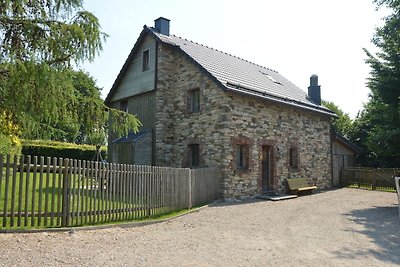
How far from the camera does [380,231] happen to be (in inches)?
340

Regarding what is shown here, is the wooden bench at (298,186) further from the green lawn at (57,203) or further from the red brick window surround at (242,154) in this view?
the green lawn at (57,203)

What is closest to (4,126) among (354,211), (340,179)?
(354,211)

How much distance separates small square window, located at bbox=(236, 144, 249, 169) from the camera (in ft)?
48.3

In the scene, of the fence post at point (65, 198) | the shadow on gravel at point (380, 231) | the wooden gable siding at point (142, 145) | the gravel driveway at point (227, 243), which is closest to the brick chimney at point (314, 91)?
the shadow on gravel at point (380, 231)

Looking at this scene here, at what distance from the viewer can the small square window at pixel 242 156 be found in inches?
580

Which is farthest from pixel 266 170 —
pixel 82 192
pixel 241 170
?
pixel 82 192

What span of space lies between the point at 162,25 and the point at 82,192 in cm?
1204

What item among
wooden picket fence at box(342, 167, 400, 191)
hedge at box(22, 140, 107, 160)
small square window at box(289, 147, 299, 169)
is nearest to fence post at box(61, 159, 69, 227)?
small square window at box(289, 147, 299, 169)

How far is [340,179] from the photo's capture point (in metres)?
21.5

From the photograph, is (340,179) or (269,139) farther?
(340,179)

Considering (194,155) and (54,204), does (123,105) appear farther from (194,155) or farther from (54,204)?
(54,204)

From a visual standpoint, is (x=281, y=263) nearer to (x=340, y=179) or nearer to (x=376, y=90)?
(x=376, y=90)

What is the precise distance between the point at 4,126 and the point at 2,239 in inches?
118

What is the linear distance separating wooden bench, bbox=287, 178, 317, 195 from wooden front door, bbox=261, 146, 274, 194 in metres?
1.00
